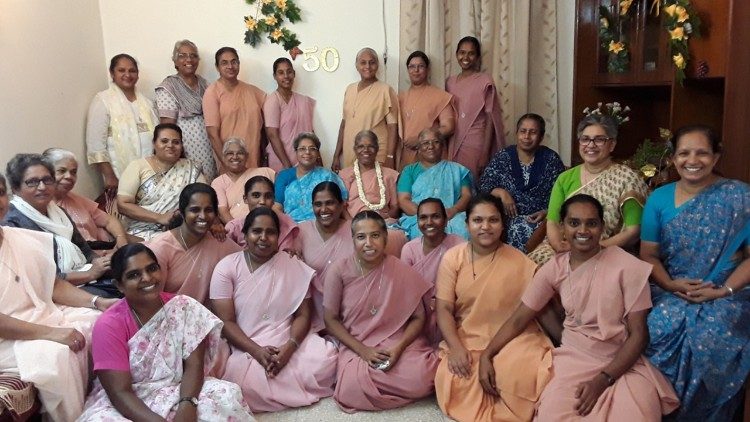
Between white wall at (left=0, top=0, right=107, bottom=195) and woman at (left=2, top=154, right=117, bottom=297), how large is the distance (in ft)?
2.51

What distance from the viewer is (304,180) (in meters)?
3.99

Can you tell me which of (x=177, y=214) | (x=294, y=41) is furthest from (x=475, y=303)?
(x=294, y=41)

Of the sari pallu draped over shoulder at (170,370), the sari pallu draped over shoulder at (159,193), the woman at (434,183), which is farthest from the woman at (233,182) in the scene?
the sari pallu draped over shoulder at (170,370)

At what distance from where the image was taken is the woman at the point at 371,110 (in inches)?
183

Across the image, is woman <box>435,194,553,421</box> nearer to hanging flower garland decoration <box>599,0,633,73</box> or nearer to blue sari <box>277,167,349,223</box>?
blue sari <box>277,167,349,223</box>

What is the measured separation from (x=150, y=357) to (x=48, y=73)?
2612 mm

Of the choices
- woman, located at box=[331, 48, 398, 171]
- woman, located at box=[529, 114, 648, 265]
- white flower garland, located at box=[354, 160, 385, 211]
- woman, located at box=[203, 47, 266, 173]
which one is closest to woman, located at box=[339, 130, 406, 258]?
white flower garland, located at box=[354, 160, 385, 211]

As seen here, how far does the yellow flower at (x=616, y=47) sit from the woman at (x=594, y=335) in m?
1.93

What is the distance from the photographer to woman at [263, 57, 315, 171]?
4738mm

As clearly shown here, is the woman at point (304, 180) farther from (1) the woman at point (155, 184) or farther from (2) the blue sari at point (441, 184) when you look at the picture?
(1) the woman at point (155, 184)

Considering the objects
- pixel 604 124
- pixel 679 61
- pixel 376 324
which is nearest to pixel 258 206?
pixel 376 324

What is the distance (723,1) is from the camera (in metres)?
3.18

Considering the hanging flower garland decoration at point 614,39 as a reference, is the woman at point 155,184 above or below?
below

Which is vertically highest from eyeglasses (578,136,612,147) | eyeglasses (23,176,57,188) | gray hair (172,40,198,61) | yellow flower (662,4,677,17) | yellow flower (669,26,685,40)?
gray hair (172,40,198,61)
